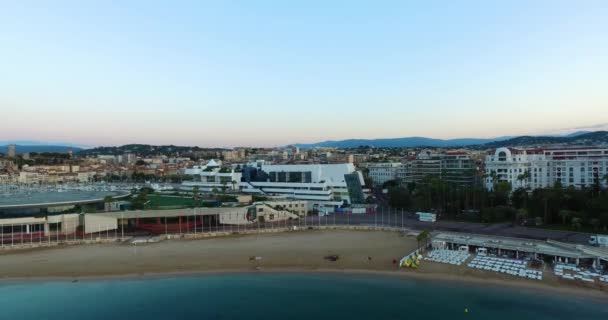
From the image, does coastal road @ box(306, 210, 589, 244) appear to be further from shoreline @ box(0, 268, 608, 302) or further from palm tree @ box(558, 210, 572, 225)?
shoreline @ box(0, 268, 608, 302)

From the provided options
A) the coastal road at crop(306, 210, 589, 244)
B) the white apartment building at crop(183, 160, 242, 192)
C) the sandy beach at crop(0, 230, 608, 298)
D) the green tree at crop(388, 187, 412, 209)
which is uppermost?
the white apartment building at crop(183, 160, 242, 192)

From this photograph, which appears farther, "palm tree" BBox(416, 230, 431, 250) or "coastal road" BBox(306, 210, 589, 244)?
"coastal road" BBox(306, 210, 589, 244)

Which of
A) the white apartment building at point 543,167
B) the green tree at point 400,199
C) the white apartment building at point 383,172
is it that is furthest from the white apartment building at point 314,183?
the white apartment building at point 383,172

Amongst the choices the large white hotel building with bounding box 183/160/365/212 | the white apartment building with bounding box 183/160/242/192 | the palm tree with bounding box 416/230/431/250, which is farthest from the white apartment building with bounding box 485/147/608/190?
the white apartment building with bounding box 183/160/242/192

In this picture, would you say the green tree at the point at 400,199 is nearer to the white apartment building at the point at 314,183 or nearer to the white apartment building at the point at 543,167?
the white apartment building at the point at 314,183

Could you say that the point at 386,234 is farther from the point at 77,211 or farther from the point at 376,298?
the point at 77,211

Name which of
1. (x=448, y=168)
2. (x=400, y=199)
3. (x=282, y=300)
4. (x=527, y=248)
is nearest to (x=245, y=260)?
(x=282, y=300)

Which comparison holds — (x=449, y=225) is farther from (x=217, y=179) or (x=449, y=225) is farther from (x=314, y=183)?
(x=217, y=179)
